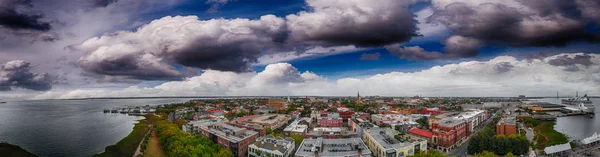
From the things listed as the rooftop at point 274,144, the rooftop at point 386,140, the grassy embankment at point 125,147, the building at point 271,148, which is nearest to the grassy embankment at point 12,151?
the grassy embankment at point 125,147

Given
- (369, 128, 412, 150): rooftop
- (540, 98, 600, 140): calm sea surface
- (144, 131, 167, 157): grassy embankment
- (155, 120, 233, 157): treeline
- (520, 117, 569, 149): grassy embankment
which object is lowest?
(540, 98, 600, 140): calm sea surface

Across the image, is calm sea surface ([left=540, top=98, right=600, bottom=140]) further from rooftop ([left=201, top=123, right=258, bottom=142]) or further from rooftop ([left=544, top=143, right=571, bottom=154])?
rooftop ([left=201, top=123, right=258, bottom=142])

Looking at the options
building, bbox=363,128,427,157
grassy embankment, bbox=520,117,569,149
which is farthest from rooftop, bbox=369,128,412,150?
grassy embankment, bbox=520,117,569,149

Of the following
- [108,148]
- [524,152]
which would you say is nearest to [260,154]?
[108,148]

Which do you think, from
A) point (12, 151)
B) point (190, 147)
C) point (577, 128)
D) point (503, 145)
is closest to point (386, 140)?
point (503, 145)

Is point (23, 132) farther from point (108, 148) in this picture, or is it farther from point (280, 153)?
point (280, 153)

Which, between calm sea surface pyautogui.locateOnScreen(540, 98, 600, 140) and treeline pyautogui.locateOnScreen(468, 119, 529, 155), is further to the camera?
calm sea surface pyautogui.locateOnScreen(540, 98, 600, 140)

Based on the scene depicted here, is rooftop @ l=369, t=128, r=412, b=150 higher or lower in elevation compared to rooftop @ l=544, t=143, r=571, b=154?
higher

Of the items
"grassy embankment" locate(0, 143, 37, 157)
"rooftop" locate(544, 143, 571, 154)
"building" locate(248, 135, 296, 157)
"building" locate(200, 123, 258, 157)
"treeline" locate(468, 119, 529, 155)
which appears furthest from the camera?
"grassy embankment" locate(0, 143, 37, 157)
